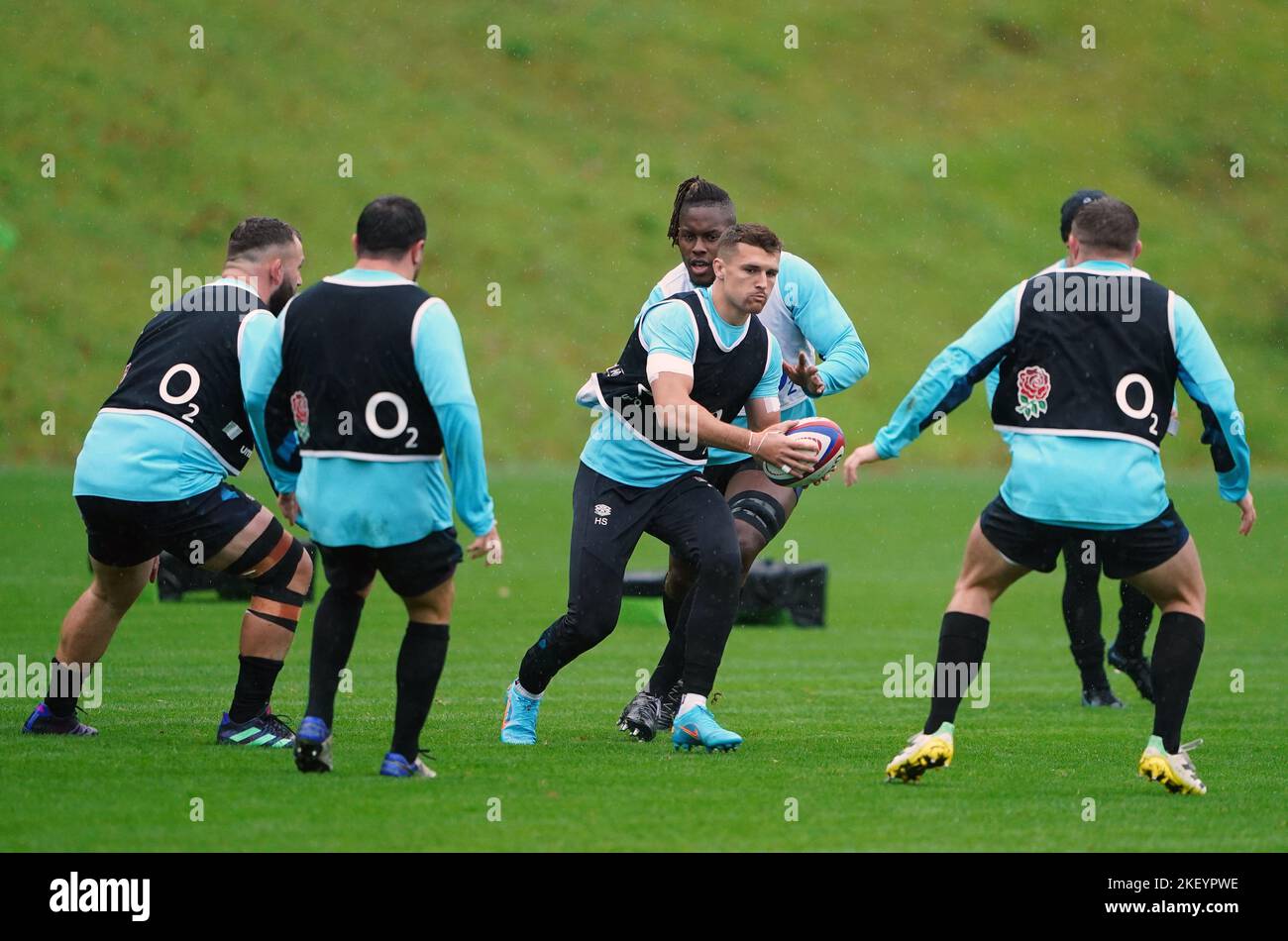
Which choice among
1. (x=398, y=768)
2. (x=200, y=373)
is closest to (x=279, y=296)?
(x=200, y=373)

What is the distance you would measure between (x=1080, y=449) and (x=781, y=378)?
197cm

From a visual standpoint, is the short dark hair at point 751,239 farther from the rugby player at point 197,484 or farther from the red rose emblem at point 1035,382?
the rugby player at point 197,484

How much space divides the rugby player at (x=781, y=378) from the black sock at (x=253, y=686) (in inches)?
65.1

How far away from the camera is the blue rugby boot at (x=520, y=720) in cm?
736

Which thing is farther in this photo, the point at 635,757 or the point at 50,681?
the point at 50,681

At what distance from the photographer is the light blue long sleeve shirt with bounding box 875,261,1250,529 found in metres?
6.01

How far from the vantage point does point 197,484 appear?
6.94m

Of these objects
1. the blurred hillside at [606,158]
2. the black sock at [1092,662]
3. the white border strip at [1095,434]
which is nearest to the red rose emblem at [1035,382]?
the white border strip at [1095,434]

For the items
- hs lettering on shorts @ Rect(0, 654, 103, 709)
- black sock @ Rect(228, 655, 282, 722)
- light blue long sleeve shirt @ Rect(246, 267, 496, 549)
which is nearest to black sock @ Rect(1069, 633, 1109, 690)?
black sock @ Rect(228, 655, 282, 722)

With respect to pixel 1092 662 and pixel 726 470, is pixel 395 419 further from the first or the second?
pixel 1092 662

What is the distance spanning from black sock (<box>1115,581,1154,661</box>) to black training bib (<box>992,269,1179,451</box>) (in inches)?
127

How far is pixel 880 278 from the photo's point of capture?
35938 millimetres

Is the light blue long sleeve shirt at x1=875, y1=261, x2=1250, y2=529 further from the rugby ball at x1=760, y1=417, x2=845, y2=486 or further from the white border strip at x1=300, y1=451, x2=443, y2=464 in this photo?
the white border strip at x1=300, y1=451, x2=443, y2=464
